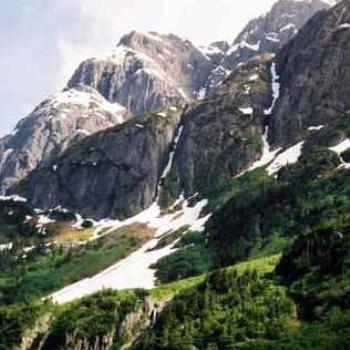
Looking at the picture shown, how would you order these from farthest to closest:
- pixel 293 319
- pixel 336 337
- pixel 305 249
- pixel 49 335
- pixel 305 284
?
pixel 49 335
pixel 305 249
pixel 305 284
pixel 293 319
pixel 336 337

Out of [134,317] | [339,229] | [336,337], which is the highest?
[339,229]

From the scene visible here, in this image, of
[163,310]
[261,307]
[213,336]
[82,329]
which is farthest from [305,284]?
[82,329]

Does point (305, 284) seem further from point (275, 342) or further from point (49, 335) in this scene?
point (49, 335)

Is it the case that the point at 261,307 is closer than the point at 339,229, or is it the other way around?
the point at 261,307

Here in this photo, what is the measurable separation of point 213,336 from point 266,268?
35.0 metres

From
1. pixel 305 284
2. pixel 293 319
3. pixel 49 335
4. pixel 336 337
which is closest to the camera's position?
pixel 336 337

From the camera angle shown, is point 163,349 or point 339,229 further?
point 339,229

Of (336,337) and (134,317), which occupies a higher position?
(134,317)

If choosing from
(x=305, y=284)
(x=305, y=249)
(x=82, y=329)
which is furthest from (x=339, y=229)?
(x=82, y=329)

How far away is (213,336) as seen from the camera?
165000 mm

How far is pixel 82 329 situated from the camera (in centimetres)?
19200

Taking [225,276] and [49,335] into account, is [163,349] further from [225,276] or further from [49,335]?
[49,335]

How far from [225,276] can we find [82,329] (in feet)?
117

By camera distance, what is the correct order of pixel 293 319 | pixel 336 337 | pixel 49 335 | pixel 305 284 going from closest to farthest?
1. pixel 336 337
2. pixel 293 319
3. pixel 305 284
4. pixel 49 335
